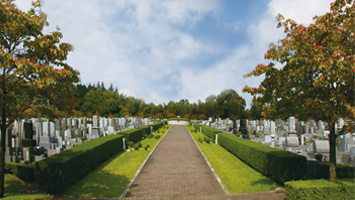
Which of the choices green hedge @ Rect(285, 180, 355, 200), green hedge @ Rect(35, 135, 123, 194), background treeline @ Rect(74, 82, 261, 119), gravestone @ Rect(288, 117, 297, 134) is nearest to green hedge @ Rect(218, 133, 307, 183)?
green hedge @ Rect(285, 180, 355, 200)

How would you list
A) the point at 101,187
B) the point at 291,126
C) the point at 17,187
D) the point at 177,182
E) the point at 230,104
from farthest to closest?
the point at 230,104 < the point at 291,126 < the point at 177,182 < the point at 101,187 < the point at 17,187

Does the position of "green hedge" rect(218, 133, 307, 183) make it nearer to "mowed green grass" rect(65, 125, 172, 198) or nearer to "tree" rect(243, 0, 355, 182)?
"tree" rect(243, 0, 355, 182)

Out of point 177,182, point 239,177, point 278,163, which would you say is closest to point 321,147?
point 278,163

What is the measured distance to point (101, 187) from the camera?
8992 mm

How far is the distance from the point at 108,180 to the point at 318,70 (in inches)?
371

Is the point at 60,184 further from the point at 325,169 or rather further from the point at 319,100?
the point at 325,169

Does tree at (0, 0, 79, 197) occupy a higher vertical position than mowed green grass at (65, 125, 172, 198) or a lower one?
higher

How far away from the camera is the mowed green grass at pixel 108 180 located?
8.25m

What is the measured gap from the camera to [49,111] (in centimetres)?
768

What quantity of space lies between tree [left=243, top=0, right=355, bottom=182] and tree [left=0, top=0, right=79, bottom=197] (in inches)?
258

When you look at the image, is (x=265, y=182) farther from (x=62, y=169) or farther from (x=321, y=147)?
(x=62, y=169)

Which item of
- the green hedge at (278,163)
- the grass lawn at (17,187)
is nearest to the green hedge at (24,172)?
the grass lawn at (17,187)

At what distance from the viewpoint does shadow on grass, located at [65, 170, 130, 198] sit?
26.7 feet

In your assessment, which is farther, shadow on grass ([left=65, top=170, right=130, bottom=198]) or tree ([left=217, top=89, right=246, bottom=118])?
tree ([left=217, top=89, right=246, bottom=118])
